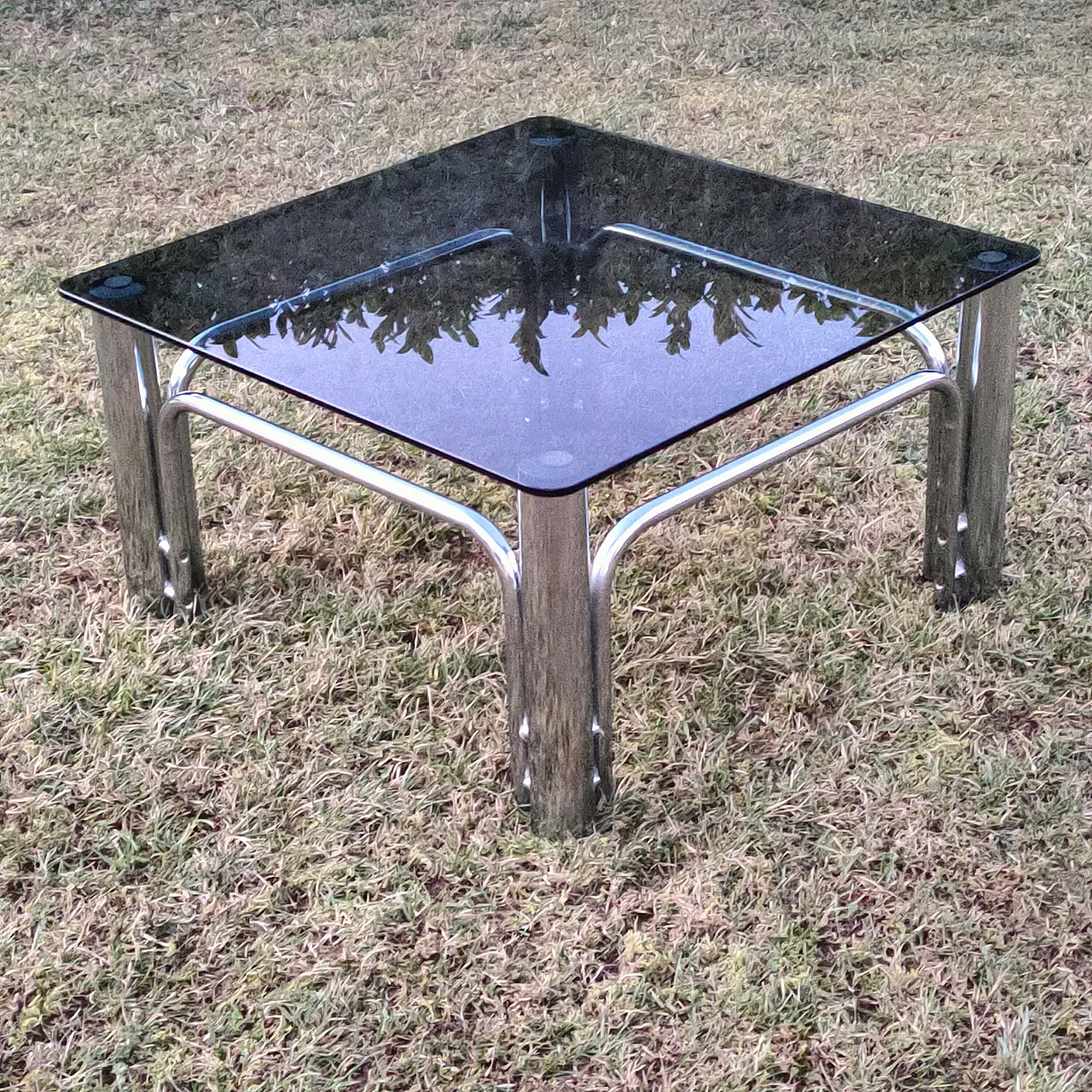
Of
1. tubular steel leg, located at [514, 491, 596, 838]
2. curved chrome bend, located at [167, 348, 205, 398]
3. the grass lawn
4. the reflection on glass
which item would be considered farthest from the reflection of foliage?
the grass lawn

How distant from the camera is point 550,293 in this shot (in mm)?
1658

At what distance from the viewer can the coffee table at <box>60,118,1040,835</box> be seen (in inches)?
53.7

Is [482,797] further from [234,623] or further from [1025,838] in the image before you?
[1025,838]

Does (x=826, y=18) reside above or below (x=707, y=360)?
below

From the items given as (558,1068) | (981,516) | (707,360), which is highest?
(707,360)

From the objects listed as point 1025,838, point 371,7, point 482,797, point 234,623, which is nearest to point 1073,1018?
point 1025,838

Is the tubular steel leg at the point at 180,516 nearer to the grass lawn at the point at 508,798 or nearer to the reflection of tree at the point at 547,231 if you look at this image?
the grass lawn at the point at 508,798

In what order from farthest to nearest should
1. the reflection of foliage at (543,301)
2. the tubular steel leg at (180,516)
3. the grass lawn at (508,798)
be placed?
the tubular steel leg at (180,516), the reflection of foliage at (543,301), the grass lawn at (508,798)

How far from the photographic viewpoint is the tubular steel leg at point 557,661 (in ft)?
4.27

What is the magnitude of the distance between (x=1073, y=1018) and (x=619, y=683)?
0.62 metres

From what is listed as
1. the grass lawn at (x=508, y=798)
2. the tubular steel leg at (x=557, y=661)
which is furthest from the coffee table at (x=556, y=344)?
the grass lawn at (x=508, y=798)

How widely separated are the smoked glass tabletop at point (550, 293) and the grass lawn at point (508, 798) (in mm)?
396

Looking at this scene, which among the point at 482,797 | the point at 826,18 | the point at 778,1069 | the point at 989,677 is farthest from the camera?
the point at 826,18

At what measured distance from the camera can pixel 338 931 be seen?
4.58ft
